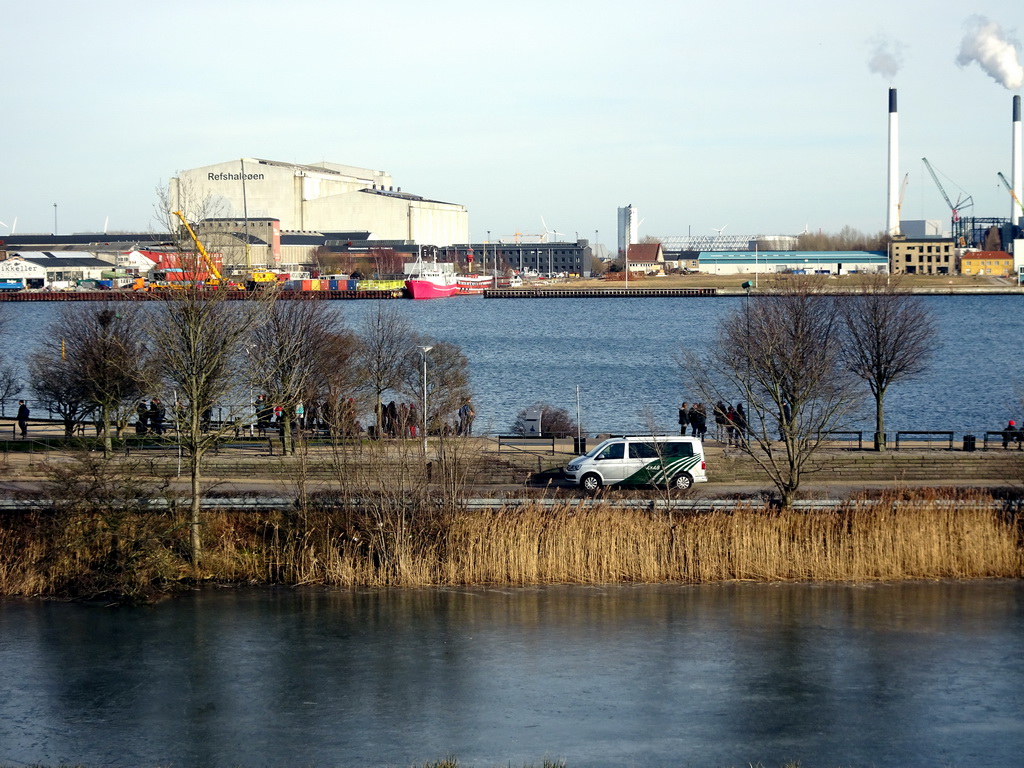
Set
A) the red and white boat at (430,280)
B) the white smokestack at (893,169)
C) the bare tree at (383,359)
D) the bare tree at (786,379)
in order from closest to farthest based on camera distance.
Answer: the bare tree at (786,379) < the bare tree at (383,359) < the red and white boat at (430,280) < the white smokestack at (893,169)

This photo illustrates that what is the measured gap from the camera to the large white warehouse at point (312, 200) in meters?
127

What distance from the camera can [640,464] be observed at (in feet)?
58.0

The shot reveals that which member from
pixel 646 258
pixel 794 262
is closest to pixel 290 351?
pixel 794 262

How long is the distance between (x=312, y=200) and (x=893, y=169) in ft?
228

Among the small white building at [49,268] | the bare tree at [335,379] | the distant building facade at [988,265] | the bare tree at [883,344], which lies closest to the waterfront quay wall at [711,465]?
the bare tree at [335,379]

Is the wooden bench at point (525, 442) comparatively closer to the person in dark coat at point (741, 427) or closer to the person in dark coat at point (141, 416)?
the person in dark coat at point (741, 427)

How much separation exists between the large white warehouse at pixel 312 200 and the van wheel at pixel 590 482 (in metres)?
109

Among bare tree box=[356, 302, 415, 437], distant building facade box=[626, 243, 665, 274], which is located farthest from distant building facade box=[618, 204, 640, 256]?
bare tree box=[356, 302, 415, 437]

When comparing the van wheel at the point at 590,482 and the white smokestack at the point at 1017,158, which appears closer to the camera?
the van wheel at the point at 590,482

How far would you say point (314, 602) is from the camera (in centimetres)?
1464

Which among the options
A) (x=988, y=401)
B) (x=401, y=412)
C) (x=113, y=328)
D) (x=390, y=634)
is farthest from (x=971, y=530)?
(x=988, y=401)

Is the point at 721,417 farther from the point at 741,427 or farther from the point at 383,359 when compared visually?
the point at 383,359

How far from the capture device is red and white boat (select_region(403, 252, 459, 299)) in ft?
367

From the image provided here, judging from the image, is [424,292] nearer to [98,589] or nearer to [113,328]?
[113,328]
